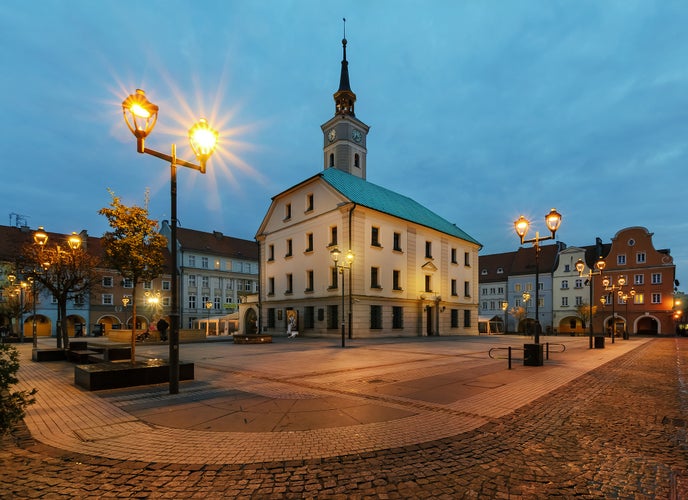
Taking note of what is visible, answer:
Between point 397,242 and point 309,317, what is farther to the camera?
point 397,242

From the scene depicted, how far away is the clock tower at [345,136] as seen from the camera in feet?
143

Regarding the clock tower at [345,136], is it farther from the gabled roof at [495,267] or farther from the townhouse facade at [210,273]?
the gabled roof at [495,267]

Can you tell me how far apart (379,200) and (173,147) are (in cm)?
2849

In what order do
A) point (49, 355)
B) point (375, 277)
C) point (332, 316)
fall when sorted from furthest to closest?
point (375, 277) → point (332, 316) → point (49, 355)

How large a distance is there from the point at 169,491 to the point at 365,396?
196 inches

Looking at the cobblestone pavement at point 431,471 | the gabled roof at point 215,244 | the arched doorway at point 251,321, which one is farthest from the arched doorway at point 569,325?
the cobblestone pavement at point 431,471

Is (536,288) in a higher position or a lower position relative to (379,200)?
lower

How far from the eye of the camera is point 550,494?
399cm

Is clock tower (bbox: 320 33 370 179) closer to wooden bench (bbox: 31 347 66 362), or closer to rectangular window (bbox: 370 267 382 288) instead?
rectangular window (bbox: 370 267 382 288)

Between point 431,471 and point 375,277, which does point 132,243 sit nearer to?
point 431,471

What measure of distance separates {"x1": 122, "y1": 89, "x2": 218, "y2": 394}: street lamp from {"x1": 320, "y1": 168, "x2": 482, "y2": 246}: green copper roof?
73.5 ft

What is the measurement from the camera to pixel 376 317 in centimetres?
3253

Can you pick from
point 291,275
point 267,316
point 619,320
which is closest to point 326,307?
point 291,275

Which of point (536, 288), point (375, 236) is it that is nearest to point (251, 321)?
point (375, 236)
